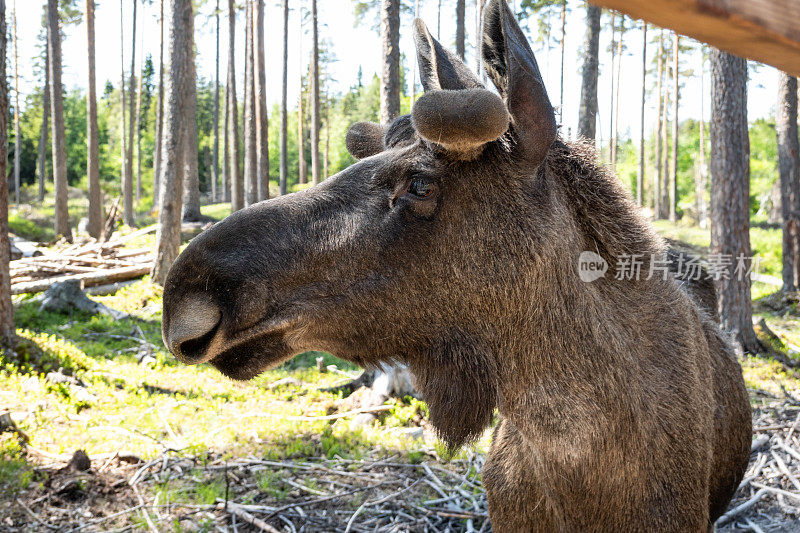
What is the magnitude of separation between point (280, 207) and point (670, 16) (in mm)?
1395

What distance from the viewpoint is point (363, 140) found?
262cm

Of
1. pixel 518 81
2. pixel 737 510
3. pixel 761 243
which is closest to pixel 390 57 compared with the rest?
pixel 737 510

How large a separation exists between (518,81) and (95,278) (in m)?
13.8

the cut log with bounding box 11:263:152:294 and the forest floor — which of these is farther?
the cut log with bounding box 11:263:152:294

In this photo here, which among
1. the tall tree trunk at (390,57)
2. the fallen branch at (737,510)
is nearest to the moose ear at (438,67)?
the fallen branch at (737,510)

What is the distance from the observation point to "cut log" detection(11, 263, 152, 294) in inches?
496

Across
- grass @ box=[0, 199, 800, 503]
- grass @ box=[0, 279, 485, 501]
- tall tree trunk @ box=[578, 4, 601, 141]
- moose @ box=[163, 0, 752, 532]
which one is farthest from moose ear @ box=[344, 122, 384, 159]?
tall tree trunk @ box=[578, 4, 601, 141]

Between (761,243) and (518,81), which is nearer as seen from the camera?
(518,81)

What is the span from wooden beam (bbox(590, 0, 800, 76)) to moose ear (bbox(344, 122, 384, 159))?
1774 mm

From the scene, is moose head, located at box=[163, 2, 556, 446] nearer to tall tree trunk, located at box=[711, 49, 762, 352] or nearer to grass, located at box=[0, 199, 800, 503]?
grass, located at box=[0, 199, 800, 503]

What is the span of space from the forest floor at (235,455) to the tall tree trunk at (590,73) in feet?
15.0

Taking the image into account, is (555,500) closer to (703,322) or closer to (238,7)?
(703,322)

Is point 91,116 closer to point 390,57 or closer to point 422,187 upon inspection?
point 390,57

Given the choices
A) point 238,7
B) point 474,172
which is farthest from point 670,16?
point 238,7
